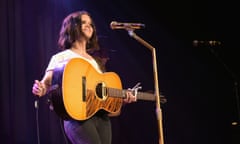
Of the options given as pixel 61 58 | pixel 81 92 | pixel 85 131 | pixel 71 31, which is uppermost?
pixel 71 31

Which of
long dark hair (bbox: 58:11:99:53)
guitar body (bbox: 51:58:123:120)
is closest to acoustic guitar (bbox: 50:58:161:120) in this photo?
guitar body (bbox: 51:58:123:120)

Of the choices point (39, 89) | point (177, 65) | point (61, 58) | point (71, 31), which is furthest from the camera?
point (177, 65)

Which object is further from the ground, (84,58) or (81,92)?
(84,58)

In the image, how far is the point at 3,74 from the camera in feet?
10.7

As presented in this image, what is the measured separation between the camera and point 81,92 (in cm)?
209

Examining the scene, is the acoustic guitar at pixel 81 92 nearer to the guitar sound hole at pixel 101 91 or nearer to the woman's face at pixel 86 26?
the guitar sound hole at pixel 101 91

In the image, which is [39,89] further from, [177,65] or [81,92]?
[177,65]

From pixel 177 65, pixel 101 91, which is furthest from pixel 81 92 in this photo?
pixel 177 65

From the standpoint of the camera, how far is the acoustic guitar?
78.0 inches

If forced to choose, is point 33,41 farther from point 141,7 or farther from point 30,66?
point 141,7

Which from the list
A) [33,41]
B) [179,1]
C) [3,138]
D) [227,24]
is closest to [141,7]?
[179,1]

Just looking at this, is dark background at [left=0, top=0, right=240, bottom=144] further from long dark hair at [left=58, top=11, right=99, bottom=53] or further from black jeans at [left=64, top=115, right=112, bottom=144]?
black jeans at [left=64, top=115, right=112, bottom=144]

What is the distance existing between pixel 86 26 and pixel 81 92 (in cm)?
57

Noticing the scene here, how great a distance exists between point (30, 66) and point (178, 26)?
75.2 inches
